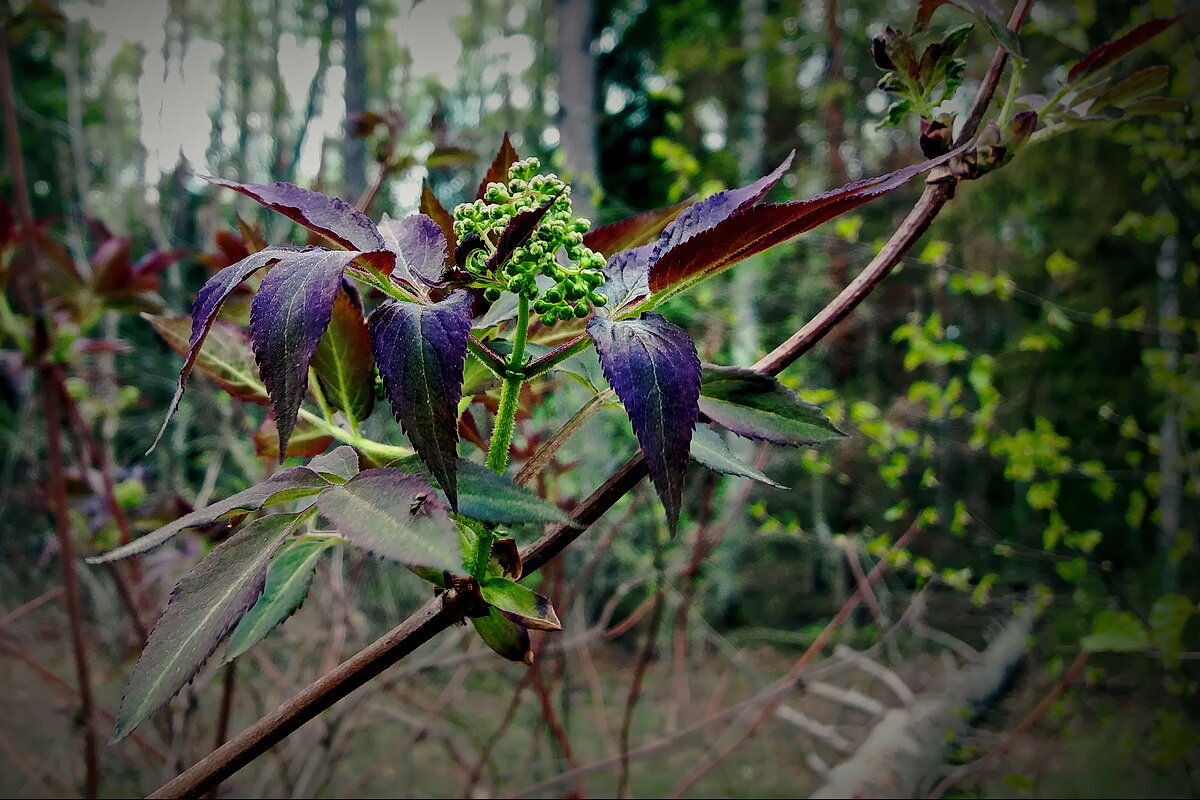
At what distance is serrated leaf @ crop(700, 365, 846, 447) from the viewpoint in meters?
0.31

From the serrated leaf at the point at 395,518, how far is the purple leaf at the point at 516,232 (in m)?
0.09

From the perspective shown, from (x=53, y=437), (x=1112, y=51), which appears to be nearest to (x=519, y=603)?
(x=1112, y=51)

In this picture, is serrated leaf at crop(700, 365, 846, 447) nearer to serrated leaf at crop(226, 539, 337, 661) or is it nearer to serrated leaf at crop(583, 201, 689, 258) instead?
serrated leaf at crop(583, 201, 689, 258)

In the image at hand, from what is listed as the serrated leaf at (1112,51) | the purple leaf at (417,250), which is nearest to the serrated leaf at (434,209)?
the purple leaf at (417,250)

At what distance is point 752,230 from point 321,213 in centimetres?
18

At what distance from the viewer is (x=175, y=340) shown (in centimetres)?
45

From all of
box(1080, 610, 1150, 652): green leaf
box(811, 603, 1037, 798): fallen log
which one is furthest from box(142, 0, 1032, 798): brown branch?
box(811, 603, 1037, 798): fallen log

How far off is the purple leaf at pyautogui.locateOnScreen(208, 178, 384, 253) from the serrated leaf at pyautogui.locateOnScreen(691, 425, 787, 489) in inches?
6.6

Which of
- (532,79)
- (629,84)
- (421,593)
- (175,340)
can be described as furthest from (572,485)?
(532,79)

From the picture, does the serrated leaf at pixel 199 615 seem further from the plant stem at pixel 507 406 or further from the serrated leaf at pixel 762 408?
the serrated leaf at pixel 762 408

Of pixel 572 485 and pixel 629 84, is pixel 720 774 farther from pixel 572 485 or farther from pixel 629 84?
pixel 629 84

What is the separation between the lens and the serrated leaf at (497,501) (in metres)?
0.24

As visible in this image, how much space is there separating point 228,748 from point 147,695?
0.06m

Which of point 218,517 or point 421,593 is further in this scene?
point 421,593
